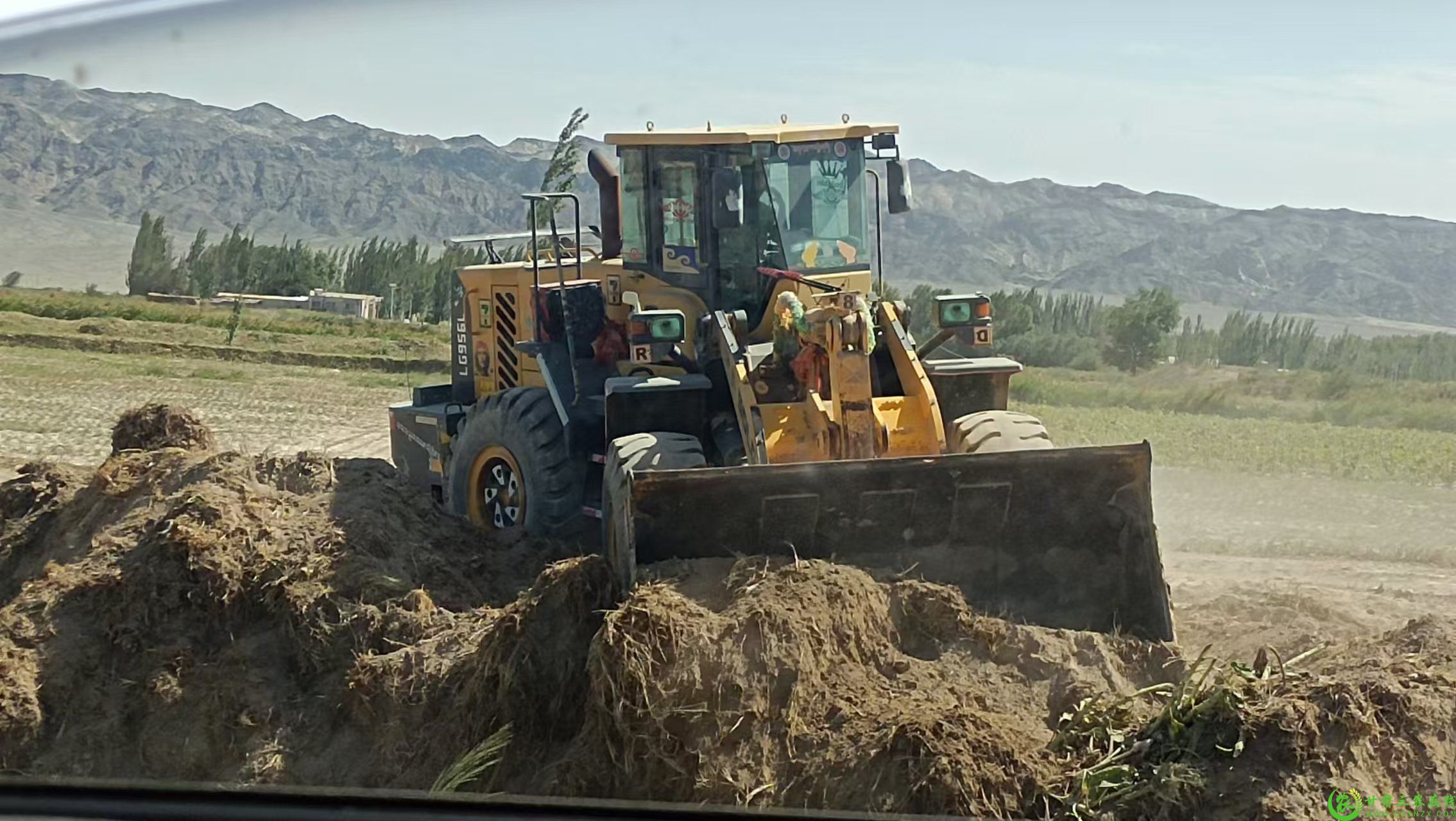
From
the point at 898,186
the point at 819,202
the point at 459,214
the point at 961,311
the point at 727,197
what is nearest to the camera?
the point at 727,197

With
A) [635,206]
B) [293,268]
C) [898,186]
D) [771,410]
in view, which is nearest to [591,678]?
[771,410]

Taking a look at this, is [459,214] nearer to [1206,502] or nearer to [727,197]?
[1206,502]

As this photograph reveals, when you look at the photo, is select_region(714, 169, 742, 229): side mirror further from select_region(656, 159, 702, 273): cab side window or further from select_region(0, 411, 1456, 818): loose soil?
select_region(0, 411, 1456, 818): loose soil

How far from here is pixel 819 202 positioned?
30.3 ft

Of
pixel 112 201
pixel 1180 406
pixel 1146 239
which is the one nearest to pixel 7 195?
pixel 112 201

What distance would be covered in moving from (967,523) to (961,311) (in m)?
2.28

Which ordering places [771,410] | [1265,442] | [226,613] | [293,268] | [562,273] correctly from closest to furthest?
[226,613] → [771,410] → [562,273] → [1265,442] → [293,268]

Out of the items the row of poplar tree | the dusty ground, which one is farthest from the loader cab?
the row of poplar tree

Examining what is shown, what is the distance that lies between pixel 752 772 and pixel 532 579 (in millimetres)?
3011

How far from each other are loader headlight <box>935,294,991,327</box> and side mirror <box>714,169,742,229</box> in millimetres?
1331

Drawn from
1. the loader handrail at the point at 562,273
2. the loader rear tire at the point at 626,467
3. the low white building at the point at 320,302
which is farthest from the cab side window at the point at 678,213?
the low white building at the point at 320,302

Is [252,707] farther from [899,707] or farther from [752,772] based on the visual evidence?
[899,707]

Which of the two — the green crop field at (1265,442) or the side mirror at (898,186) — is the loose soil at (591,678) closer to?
the side mirror at (898,186)

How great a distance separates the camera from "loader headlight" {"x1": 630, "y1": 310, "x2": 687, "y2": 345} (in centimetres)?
869
